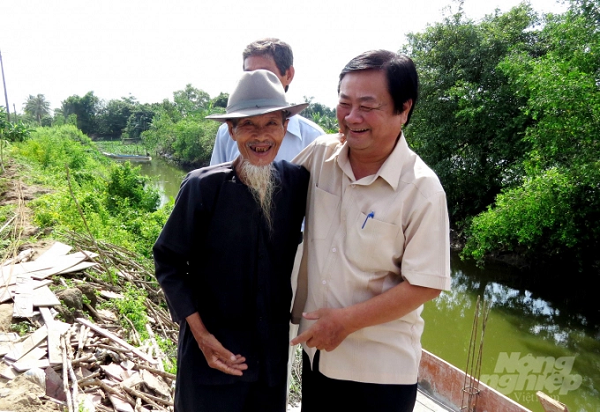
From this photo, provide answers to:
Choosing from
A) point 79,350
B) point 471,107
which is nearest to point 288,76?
point 79,350

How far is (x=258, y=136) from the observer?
1.54 m

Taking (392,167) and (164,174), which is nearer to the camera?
(392,167)

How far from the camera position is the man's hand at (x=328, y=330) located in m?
1.42

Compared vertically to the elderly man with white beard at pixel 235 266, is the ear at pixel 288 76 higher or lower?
higher

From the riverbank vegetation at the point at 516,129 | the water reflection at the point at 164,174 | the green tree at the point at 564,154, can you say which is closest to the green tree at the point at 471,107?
the riverbank vegetation at the point at 516,129

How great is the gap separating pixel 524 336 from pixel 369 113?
27.2 ft

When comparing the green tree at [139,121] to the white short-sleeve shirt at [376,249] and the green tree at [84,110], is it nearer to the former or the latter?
the green tree at [84,110]

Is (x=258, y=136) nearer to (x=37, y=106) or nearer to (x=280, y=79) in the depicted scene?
(x=280, y=79)

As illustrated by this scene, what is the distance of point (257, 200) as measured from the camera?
4.99ft

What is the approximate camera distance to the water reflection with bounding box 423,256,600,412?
21.7 ft

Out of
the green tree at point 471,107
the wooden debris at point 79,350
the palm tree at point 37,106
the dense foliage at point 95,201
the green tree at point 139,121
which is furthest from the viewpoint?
the palm tree at point 37,106

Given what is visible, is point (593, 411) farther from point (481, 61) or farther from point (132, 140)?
point (132, 140)

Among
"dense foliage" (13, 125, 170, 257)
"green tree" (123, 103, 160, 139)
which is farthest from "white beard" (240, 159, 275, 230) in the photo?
"green tree" (123, 103, 160, 139)

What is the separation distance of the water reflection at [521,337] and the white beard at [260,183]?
607 cm
